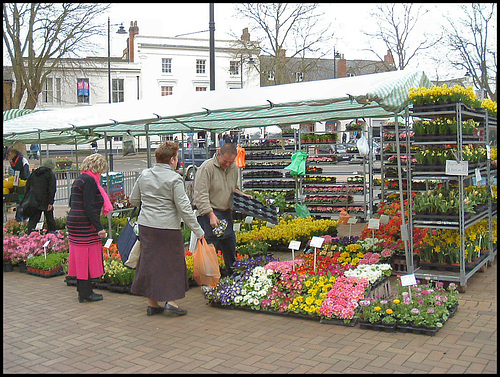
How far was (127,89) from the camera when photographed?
47406 mm

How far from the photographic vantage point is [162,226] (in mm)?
5629

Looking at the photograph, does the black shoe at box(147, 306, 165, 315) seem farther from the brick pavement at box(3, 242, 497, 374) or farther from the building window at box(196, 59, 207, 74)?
the building window at box(196, 59, 207, 74)

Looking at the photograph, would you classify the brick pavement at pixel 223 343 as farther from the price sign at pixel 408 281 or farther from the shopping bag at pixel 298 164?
the shopping bag at pixel 298 164

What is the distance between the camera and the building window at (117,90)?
46812 millimetres

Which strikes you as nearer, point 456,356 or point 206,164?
point 456,356

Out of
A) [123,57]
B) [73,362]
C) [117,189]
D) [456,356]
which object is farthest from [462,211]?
[123,57]

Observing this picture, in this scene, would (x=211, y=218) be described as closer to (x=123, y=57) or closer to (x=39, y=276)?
(x=39, y=276)

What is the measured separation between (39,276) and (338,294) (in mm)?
4880

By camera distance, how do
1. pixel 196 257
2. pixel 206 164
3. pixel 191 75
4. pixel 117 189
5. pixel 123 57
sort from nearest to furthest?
pixel 196 257 → pixel 206 164 → pixel 117 189 → pixel 191 75 → pixel 123 57

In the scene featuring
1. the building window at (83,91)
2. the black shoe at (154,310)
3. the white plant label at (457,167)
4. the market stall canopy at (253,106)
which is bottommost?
the black shoe at (154,310)

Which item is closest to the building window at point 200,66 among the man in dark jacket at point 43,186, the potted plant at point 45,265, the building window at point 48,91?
the building window at point 48,91

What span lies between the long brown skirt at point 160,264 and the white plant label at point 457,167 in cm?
327

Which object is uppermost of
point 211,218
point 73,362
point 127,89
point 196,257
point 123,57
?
point 123,57

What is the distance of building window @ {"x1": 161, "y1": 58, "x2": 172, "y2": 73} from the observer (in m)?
48.5
